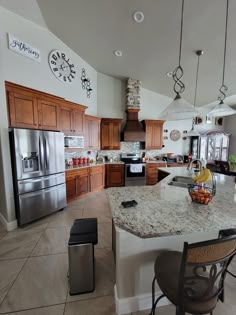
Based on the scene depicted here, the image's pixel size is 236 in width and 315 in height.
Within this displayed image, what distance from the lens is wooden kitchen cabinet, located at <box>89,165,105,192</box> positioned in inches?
184

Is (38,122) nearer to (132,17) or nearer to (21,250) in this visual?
(21,250)

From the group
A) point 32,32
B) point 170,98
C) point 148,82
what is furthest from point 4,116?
point 170,98

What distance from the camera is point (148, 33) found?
296 cm

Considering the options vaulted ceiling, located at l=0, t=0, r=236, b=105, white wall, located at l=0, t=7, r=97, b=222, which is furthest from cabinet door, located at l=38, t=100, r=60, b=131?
vaulted ceiling, located at l=0, t=0, r=236, b=105

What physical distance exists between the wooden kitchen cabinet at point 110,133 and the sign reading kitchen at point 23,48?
8.03 ft

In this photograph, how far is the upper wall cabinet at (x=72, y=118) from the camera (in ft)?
12.6

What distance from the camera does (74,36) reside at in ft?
11.7

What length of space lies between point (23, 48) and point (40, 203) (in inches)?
115

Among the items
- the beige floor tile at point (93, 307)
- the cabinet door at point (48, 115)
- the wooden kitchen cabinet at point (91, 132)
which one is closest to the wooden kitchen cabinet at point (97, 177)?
the wooden kitchen cabinet at point (91, 132)

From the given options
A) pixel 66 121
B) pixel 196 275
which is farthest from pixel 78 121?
pixel 196 275

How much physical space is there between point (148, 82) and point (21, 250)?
5486 mm

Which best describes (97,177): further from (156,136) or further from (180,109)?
(180,109)

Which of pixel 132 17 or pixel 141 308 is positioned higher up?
pixel 132 17

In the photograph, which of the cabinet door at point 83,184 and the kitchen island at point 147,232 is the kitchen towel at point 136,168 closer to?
the cabinet door at point 83,184
